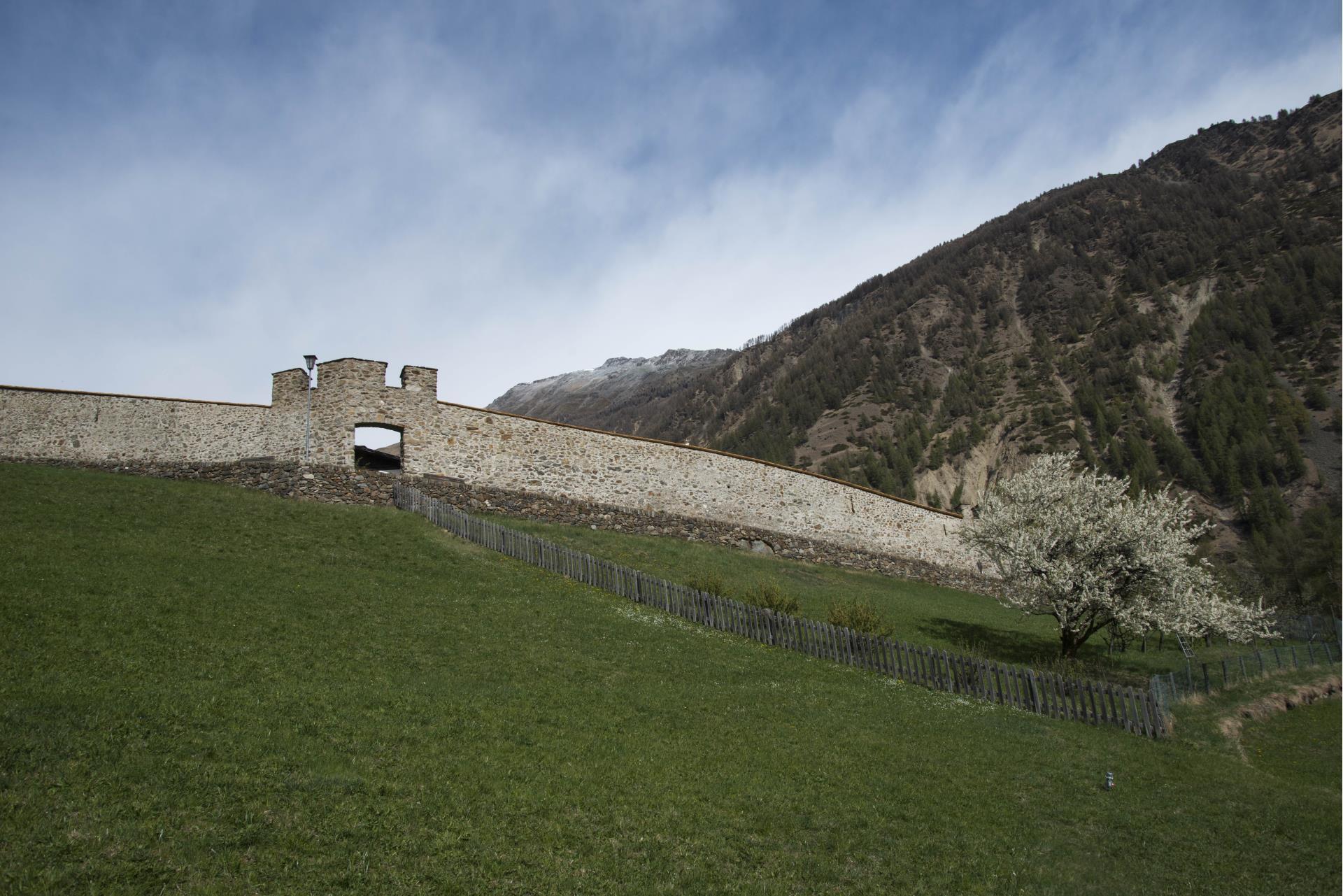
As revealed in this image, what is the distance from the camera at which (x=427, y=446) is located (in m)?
26.8

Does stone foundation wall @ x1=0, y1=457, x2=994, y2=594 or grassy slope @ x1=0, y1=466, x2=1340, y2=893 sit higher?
stone foundation wall @ x1=0, y1=457, x2=994, y2=594

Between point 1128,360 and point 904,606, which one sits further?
point 1128,360

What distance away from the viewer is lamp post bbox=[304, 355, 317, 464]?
26.0 meters

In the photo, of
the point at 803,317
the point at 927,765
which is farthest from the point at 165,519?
the point at 803,317

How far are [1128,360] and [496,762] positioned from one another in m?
106

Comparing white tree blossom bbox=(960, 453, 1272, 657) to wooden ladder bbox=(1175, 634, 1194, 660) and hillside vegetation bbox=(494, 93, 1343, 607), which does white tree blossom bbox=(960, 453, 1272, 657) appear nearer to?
wooden ladder bbox=(1175, 634, 1194, 660)

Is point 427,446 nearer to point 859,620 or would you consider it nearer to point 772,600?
point 772,600

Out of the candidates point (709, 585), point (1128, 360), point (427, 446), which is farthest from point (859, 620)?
point (1128, 360)

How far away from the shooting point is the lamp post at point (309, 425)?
85.2ft

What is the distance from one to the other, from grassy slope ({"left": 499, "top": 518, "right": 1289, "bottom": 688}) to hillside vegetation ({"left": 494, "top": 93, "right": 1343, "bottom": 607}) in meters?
27.3

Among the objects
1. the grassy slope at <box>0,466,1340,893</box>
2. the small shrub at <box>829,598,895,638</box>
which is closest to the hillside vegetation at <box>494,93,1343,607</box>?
the small shrub at <box>829,598,895,638</box>

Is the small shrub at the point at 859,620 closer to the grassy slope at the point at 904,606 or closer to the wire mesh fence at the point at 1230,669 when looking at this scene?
the grassy slope at the point at 904,606

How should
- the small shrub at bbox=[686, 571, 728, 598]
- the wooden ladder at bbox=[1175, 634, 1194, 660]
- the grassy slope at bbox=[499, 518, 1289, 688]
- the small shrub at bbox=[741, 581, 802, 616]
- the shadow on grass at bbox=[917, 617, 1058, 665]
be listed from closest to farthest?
1. the small shrub at bbox=[741, 581, 802, 616]
2. the small shrub at bbox=[686, 571, 728, 598]
3. the shadow on grass at bbox=[917, 617, 1058, 665]
4. the grassy slope at bbox=[499, 518, 1289, 688]
5. the wooden ladder at bbox=[1175, 634, 1194, 660]

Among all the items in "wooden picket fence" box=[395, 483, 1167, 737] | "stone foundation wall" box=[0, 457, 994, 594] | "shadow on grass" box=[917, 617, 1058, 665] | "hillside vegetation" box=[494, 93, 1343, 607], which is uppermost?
"hillside vegetation" box=[494, 93, 1343, 607]
